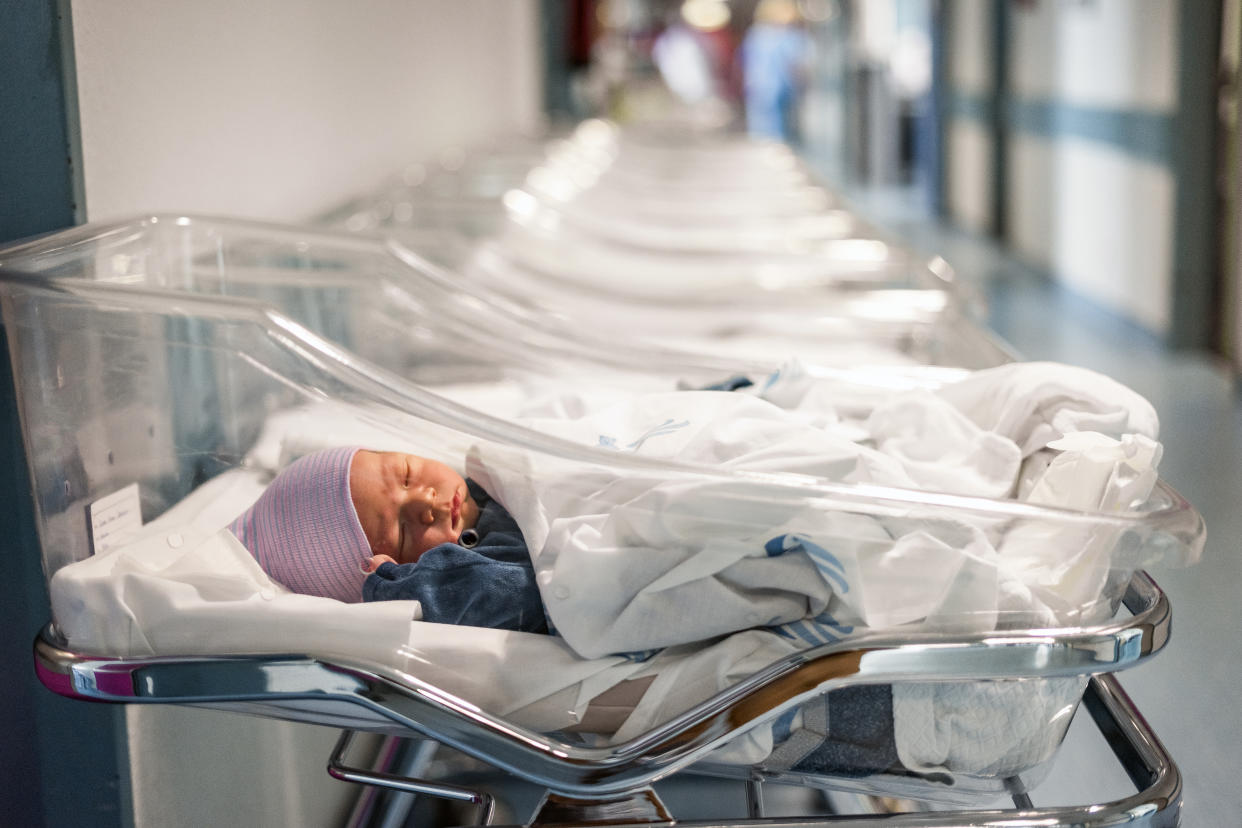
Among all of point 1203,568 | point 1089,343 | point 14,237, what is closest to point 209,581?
point 14,237

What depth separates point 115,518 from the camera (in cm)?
107

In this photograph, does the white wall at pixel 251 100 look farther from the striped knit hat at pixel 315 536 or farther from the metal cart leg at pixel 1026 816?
the metal cart leg at pixel 1026 816

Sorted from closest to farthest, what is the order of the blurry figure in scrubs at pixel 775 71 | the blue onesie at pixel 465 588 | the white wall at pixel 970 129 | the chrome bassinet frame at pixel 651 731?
1. the chrome bassinet frame at pixel 651 731
2. the blue onesie at pixel 465 588
3. the white wall at pixel 970 129
4. the blurry figure in scrubs at pixel 775 71

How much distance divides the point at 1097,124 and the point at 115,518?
5.43 metres

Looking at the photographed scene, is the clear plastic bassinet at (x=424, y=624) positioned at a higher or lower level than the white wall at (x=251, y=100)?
lower

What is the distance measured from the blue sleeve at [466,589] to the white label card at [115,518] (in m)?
0.23

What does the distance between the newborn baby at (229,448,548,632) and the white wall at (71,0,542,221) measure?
0.46 metres

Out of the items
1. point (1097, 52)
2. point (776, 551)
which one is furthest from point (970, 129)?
point (776, 551)

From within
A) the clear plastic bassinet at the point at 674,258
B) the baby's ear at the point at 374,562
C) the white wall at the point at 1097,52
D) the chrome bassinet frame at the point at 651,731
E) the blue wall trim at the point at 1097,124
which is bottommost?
the chrome bassinet frame at the point at 651,731

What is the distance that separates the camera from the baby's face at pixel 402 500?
1.05 metres

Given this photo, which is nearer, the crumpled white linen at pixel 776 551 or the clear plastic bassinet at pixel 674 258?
the crumpled white linen at pixel 776 551

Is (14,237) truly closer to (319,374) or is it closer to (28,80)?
(28,80)

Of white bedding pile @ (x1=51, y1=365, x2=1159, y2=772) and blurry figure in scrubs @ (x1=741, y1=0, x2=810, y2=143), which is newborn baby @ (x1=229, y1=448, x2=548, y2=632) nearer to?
white bedding pile @ (x1=51, y1=365, x2=1159, y2=772)

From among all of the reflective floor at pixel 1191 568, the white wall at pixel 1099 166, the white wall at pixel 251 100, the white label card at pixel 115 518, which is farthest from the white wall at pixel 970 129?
the white label card at pixel 115 518
